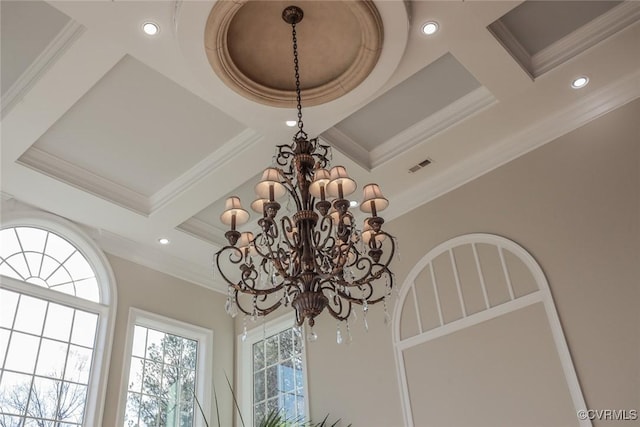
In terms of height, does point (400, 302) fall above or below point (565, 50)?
below

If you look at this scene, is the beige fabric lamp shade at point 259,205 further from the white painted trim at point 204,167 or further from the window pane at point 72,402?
the window pane at point 72,402

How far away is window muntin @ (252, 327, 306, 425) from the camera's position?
5.14 metres

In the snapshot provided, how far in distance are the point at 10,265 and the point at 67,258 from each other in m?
0.51

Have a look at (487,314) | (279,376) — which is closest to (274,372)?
(279,376)

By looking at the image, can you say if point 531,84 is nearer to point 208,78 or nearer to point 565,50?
point 565,50

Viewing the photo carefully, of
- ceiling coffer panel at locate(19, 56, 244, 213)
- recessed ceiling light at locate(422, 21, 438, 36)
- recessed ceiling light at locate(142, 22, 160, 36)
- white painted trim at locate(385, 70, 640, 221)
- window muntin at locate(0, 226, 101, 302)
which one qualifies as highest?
ceiling coffer panel at locate(19, 56, 244, 213)

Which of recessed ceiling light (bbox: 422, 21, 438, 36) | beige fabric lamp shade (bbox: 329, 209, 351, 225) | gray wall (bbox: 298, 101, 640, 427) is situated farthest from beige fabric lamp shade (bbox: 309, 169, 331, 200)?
gray wall (bbox: 298, 101, 640, 427)

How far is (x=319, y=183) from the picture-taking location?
9.14ft

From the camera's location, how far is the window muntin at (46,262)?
4.50 m

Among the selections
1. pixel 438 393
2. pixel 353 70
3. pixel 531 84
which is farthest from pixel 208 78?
pixel 438 393

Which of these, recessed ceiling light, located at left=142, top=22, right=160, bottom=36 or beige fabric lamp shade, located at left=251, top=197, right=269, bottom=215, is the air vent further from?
recessed ceiling light, located at left=142, top=22, right=160, bottom=36

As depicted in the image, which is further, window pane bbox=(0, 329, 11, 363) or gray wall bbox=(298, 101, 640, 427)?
window pane bbox=(0, 329, 11, 363)

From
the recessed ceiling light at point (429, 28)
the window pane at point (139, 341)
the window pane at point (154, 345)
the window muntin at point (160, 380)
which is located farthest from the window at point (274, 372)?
the recessed ceiling light at point (429, 28)

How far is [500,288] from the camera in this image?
400 cm
